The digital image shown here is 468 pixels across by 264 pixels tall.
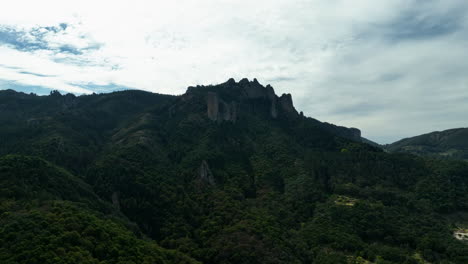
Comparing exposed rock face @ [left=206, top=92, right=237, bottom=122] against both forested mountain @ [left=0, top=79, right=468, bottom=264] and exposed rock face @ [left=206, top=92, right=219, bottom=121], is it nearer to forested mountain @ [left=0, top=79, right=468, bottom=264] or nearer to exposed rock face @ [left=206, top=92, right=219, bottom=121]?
exposed rock face @ [left=206, top=92, right=219, bottom=121]

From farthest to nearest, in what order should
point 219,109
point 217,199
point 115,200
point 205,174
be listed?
point 219,109
point 205,174
point 217,199
point 115,200

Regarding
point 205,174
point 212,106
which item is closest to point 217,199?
point 205,174

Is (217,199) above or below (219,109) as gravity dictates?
below

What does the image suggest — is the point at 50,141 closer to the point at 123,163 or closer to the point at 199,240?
the point at 123,163

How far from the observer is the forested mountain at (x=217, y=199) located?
5831 cm

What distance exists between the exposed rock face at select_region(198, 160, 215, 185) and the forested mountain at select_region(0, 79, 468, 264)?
63 centimetres

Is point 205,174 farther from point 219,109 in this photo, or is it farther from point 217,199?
point 219,109

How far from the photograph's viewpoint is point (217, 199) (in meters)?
106

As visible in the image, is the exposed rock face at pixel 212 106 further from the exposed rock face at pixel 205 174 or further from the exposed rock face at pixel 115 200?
the exposed rock face at pixel 115 200

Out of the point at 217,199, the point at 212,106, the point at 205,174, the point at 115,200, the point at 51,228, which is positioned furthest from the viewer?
the point at 212,106

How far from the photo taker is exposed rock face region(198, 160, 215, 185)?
12038 cm

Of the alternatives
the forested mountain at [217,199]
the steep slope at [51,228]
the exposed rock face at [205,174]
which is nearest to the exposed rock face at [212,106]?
the forested mountain at [217,199]

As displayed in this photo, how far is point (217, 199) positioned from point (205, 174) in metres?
18.7

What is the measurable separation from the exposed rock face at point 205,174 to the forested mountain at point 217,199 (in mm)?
633
